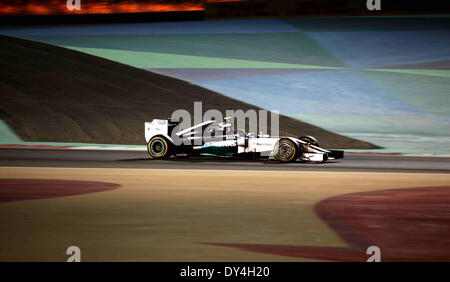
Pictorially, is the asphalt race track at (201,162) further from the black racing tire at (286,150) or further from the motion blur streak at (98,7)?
the motion blur streak at (98,7)

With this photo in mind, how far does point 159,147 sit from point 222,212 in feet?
25.6

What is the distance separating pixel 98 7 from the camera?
34.4 metres

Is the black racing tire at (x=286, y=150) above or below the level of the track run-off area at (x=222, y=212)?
above

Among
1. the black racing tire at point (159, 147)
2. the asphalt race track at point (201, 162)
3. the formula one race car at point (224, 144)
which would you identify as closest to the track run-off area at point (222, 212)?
the asphalt race track at point (201, 162)

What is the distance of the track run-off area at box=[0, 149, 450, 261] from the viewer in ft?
18.7

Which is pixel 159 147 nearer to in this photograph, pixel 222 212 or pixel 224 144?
pixel 224 144

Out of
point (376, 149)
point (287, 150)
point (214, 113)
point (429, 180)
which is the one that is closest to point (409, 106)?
point (376, 149)

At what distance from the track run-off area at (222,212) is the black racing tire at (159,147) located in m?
1.95

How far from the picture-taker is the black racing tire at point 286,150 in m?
14.2

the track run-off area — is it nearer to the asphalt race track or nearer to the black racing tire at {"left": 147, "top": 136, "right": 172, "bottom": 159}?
the asphalt race track

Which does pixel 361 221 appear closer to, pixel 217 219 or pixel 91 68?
pixel 217 219

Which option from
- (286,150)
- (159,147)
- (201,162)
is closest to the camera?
(286,150)

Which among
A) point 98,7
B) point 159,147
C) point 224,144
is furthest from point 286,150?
point 98,7
